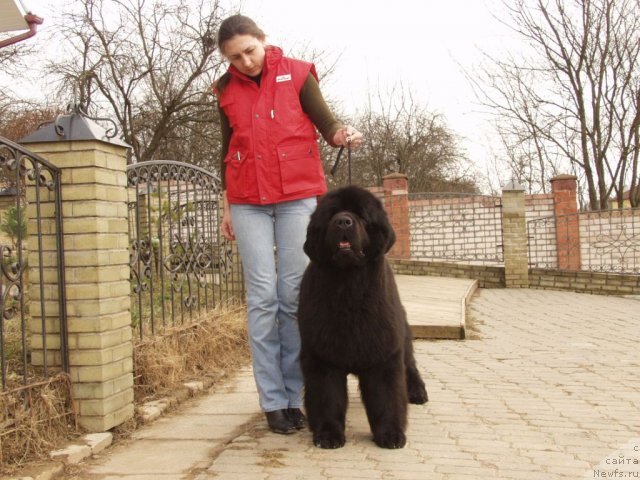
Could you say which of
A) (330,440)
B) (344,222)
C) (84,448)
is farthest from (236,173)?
(84,448)

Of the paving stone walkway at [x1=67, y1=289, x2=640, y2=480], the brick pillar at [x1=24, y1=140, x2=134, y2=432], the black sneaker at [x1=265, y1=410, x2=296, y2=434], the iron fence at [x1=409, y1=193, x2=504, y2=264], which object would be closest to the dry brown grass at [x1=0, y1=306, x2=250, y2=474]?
the brick pillar at [x1=24, y1=140, x2=134, y2=432]

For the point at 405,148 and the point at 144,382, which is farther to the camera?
the point at 405,148

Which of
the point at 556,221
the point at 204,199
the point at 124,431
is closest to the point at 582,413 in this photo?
the point at 124,431

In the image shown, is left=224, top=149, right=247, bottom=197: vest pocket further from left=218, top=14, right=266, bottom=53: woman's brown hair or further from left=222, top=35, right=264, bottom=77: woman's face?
left=218, top=14, right=266, bottom=53: woman's brown hair

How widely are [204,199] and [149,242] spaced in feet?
4.88

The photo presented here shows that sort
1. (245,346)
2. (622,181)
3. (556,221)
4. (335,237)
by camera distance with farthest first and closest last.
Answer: (622,181) < (556,221) < (245,346) < (335,237)

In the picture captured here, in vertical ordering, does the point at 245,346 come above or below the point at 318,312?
below

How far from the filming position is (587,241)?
51.3ft

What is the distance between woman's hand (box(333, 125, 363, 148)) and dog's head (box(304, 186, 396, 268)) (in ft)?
1.25

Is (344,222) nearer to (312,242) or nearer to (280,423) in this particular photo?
(312,242)

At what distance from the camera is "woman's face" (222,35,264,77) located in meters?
3.39

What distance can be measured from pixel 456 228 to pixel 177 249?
12.2 metres

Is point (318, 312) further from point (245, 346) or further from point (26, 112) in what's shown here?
point (26, 112)

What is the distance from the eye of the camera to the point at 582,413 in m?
3.87
